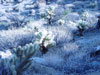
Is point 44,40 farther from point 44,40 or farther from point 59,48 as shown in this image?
point 59,48

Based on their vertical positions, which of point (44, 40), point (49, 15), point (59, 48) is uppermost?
point (49, 15)

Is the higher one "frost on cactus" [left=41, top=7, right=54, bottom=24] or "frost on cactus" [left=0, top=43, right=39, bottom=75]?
"frost on cactus" [left=0, top=43, right=39, bottom=75]

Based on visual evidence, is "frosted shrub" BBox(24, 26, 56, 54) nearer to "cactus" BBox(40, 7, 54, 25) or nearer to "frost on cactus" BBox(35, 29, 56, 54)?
"frost on cactus" BBox(35, 29, 56, 54)

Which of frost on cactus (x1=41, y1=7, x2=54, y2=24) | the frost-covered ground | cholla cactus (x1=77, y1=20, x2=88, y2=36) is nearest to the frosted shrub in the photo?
the frost-covered ground

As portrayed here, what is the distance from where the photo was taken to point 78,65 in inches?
270

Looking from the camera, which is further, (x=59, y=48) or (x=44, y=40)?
(x=59, y=48)

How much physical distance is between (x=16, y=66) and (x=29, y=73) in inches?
44.5

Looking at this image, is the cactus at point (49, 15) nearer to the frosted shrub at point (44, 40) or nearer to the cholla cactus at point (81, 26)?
the cholla cactus at point (81, 26)

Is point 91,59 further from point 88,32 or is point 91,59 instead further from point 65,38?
point 88,32

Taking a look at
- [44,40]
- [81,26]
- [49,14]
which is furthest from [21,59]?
[49,14]

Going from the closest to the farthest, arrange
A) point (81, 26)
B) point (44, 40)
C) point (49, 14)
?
1. point (44, 40)
2. point (81, 26)
3. point (49, 14)

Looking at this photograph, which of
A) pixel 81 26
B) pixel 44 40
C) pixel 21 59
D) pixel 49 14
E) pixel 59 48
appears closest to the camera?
pixel 21 59

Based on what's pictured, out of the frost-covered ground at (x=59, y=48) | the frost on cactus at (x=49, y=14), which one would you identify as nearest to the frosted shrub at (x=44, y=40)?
the frost-covered ground at (x=59, y=48)

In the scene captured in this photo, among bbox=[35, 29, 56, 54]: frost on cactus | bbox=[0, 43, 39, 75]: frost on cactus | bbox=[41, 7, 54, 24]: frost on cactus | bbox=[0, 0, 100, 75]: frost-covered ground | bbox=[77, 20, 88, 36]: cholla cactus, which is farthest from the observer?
bbox=[41, 7, 54, 24]: frost on cactus
